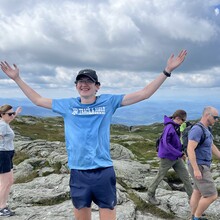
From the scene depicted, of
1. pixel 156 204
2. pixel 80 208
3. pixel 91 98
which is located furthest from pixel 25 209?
pixel 91 98

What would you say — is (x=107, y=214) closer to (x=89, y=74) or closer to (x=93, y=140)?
(x=93, y=140)

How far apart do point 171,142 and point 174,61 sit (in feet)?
22.0

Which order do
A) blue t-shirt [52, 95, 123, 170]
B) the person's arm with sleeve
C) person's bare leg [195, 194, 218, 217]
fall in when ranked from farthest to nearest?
1. person's bare leg [195, 194, 218, 217]
2. the person's arm with sleeve
3. blue t-shirt [52, 95, 123, 170]

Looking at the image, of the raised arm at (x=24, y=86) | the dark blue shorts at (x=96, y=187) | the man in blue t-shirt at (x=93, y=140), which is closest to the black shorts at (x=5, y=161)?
the raised arm at (x=24, y=86)

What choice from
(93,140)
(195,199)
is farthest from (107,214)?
(195,199)

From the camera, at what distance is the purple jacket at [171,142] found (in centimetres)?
1273

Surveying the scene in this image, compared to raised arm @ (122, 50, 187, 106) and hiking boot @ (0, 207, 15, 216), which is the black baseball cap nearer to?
raised arm @ (122, 50, 187, 106)

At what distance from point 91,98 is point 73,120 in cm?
61

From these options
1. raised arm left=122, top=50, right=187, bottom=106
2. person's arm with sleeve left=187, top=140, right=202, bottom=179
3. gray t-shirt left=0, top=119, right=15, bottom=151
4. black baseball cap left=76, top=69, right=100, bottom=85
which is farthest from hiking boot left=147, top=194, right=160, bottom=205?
black baseball cap left=76, top=69, right=100, bottom=85

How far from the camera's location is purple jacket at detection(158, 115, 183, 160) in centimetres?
1273

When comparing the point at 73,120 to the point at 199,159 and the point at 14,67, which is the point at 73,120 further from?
the point at 199,159

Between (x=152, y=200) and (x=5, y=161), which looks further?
(x=152, y=200)

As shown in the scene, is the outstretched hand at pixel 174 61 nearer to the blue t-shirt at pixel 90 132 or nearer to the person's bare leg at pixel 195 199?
the blue t-shirt at pixel 90 132

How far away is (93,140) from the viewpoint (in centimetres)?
660
